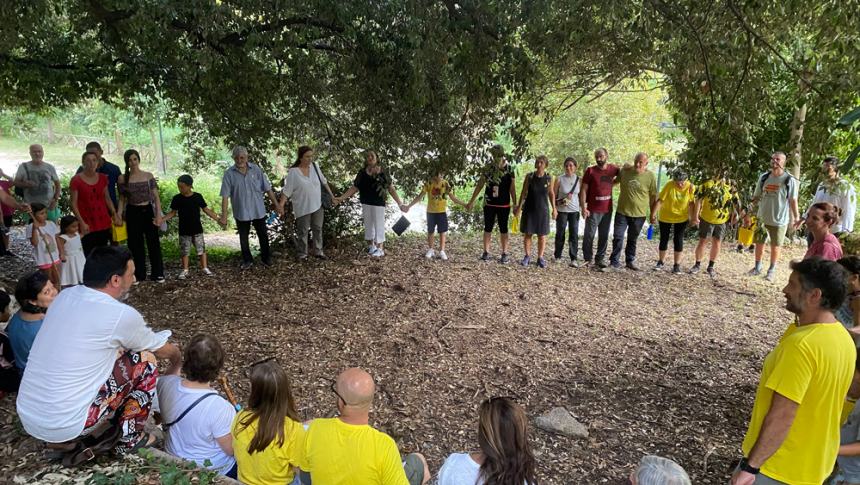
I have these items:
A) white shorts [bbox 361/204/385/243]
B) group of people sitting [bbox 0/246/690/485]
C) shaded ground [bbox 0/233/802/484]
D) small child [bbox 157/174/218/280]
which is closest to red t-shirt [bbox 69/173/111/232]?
small child [bbox 157/174/218/280]

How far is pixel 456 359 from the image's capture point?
16.8 feet

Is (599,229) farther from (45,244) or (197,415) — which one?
(45,244)

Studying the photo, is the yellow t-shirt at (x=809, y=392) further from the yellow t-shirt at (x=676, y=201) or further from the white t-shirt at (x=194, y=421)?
the yellow t-shirt at (x=676, y=201)

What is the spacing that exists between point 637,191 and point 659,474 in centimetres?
607

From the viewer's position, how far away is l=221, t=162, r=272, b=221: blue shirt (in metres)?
7.20

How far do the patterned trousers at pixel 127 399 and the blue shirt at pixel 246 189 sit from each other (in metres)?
4.70

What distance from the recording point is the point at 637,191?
7797mm

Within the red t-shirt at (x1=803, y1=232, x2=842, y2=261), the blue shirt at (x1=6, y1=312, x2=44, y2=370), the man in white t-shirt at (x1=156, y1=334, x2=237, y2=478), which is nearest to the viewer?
the man in white t-shirt at (x1=156, y1=334, x2=237, y2=478)

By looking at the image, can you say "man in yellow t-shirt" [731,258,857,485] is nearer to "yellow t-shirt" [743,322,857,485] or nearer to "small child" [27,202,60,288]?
"yellow t-shirt" [743,322,857,485]

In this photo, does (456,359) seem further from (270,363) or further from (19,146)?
(19,146)

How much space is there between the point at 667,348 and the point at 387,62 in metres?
3.76

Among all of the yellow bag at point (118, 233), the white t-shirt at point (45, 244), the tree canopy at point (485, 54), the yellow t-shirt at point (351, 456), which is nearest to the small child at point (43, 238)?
the white t-shirt at point (45, 244)

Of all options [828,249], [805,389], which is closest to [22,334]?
[805,389]

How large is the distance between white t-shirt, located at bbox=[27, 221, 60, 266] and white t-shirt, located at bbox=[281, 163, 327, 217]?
2655 millimetres
